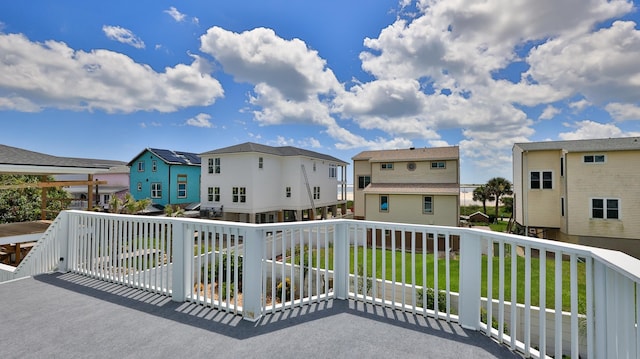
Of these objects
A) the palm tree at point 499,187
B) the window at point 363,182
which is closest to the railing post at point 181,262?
the window at point 363,182

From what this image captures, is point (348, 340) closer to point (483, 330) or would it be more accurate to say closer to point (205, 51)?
point (483, 330)

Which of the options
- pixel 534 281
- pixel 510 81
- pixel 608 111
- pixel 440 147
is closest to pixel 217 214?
pixel 440 147

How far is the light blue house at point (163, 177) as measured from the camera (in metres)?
20.0

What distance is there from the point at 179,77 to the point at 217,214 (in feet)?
29.6

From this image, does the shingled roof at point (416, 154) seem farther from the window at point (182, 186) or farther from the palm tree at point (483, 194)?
the window at point (182, 186)

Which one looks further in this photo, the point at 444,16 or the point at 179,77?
the point at 179,77

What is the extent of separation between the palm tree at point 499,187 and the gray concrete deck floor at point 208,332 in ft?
82.2

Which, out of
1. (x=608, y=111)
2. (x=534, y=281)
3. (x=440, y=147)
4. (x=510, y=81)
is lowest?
(x=534, y=281)

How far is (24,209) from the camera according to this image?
13.4 metres

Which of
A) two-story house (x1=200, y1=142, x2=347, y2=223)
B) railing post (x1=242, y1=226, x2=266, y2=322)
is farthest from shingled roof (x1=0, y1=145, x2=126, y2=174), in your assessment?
two-story house (x1=200, y1=142, x2=347, y2=223)

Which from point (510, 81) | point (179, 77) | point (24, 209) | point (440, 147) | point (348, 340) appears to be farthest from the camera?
point (440, 147)

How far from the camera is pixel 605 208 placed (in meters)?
12.3

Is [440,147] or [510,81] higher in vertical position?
[510,81]

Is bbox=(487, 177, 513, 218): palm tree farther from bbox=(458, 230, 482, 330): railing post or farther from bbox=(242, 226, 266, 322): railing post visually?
bbox=(242, 226, 266, 322): railing post
